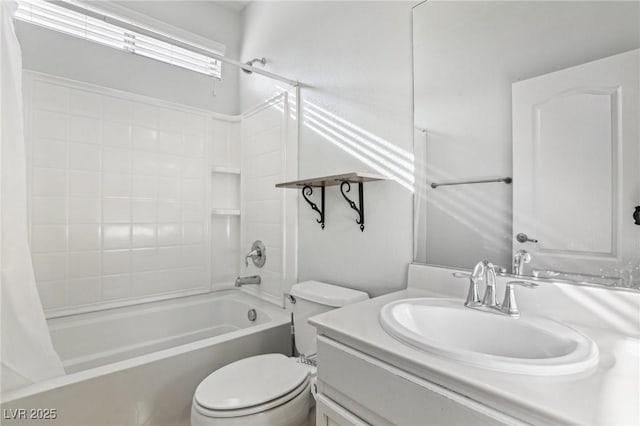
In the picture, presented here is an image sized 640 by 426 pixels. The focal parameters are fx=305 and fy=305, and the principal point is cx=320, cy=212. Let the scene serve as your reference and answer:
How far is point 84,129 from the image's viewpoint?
6.47 feet

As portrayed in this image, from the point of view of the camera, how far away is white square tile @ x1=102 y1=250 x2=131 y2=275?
2.04 meters

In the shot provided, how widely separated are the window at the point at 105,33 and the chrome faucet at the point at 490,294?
1.75 meters

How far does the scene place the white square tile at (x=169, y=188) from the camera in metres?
2.25

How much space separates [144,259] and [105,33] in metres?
1.55

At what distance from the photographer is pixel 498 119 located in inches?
43.2

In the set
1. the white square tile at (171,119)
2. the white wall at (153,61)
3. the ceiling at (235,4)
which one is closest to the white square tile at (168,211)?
the white square tile at (171,119)

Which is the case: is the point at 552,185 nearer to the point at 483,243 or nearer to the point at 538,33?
Answer: the point at 483,243

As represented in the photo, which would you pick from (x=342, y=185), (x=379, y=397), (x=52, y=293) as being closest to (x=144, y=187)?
(x=52, y=293)

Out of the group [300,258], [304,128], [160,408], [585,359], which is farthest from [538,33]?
[160,408]

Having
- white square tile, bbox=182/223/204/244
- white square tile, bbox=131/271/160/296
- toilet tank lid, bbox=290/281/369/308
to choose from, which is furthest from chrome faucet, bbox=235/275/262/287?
toilet tank lid, bbox=290/281/369/308

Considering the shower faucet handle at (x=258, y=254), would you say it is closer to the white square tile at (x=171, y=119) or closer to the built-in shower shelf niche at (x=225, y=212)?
the built-in shower shelf niche at (x=225, y=212)

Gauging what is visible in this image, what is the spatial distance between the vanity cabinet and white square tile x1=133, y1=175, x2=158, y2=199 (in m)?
1.86

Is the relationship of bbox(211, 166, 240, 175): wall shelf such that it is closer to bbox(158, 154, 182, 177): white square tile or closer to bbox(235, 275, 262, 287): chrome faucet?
bbox(158, 154, 182, 177): white square tile

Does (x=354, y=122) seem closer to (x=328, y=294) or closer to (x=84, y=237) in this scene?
(x=328, y=294)
